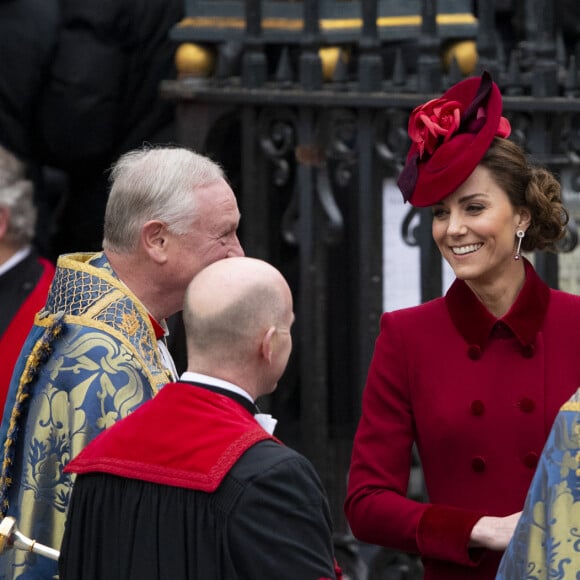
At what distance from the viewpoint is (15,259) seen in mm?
5234

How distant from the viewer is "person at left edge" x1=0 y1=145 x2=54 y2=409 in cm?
506

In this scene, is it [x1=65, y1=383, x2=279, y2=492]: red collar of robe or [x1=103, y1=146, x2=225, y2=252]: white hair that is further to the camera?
[x1=103, y1=146, x2=225, y2=252]: white hair

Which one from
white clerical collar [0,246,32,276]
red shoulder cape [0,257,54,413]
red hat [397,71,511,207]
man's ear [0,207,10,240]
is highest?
red hat [397,71,511,207]

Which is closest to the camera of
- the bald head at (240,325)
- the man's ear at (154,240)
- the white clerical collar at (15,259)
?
the bald head at (240,325)

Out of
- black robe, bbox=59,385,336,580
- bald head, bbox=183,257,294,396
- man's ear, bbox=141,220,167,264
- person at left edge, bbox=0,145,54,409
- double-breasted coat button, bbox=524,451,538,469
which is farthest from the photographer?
person at left edge, bbox=0,145,54,409

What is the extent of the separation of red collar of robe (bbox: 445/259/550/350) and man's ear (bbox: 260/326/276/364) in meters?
0.70

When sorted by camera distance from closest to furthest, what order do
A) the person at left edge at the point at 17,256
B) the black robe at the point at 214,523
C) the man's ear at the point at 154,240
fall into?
the black robe at the point at 214,523 < the man's ear at the point at 154,240 < the person at left edge at the point at 17,256

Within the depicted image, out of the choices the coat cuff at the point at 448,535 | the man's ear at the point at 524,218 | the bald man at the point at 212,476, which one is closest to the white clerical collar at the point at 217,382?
the bald man at the point at 212,476

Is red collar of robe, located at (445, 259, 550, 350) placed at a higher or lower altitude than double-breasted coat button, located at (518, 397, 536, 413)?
higher

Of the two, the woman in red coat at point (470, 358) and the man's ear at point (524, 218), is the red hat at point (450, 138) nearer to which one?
the woman in red coat at point (470, 358)

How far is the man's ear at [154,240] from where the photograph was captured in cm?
331

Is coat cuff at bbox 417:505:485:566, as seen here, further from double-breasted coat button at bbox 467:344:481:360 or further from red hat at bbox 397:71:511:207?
red hat at bbox 397:71:511:207

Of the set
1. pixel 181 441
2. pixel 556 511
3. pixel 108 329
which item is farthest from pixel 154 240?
pixel 556 511

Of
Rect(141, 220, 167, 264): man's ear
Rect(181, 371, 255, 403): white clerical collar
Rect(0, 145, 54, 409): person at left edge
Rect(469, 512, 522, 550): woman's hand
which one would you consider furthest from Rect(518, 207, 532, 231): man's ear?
Rect(0, 145, 54, 409): person at left edge
